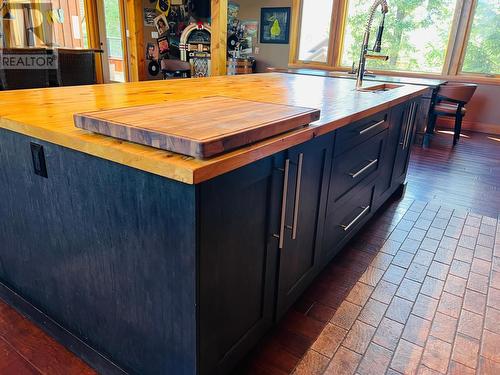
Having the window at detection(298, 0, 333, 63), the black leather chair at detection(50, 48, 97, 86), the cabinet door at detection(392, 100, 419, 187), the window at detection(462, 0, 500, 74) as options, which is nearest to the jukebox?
the window at detection(298, 0, 333, 63)

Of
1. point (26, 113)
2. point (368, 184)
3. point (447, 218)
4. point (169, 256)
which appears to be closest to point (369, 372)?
point (169, 256)

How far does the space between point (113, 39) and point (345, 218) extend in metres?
7.51

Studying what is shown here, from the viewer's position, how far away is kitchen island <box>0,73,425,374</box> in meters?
0.92

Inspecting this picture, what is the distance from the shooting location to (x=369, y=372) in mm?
1365

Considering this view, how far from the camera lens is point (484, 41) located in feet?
17.8

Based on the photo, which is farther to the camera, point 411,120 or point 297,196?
point 411,120

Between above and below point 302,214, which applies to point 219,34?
above

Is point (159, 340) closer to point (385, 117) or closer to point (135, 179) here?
point (135, 179)

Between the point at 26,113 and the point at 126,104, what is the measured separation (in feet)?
1.11

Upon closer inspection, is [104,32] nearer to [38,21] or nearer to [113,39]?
[113,39]

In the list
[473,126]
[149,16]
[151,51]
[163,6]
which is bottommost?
[473,126]

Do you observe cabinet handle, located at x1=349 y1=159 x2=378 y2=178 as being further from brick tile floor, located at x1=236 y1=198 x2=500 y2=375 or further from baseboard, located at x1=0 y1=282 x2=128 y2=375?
baseboard, located at x1=0 y1=282 x2=128 y2=375

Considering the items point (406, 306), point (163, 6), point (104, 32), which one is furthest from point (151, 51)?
point (406, 306)

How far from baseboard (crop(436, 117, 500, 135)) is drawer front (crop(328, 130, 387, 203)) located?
4.41 m
